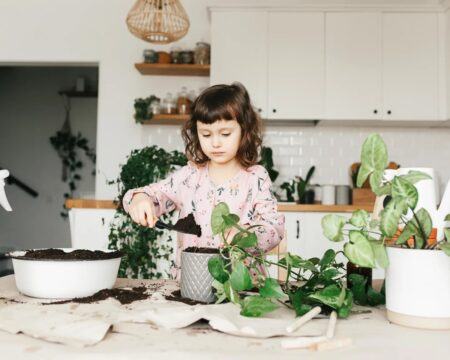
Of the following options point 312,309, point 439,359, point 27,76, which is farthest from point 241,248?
point 27,76

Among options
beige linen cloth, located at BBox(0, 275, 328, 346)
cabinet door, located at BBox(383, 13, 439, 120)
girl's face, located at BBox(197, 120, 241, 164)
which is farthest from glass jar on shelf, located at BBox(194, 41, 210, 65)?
beige linen cloth, located at BBox(0, 275, 328, 346)

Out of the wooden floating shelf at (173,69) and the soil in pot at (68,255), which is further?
the wooden floating shelf at (173,69)

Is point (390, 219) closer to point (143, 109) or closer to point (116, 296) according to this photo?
point (116, 296)

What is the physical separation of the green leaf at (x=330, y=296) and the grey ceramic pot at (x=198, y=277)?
21 cm

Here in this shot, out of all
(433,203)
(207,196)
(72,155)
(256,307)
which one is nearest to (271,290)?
(256,307)

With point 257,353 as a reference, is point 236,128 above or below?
above

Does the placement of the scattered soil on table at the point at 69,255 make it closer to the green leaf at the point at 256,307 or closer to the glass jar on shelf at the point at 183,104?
the green leaf at the point at 256,307

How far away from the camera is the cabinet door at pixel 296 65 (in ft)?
12.3

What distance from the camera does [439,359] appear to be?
2.27 feet

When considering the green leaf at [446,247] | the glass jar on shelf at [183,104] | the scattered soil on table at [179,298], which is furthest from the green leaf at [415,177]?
the glass jar on shelf at [183,104]

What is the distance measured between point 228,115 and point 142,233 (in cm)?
163

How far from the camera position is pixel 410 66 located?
3771 millimetres

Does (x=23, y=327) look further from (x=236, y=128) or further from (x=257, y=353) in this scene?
(x=236, y=128)

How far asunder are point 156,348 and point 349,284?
A: 0.55 meters
